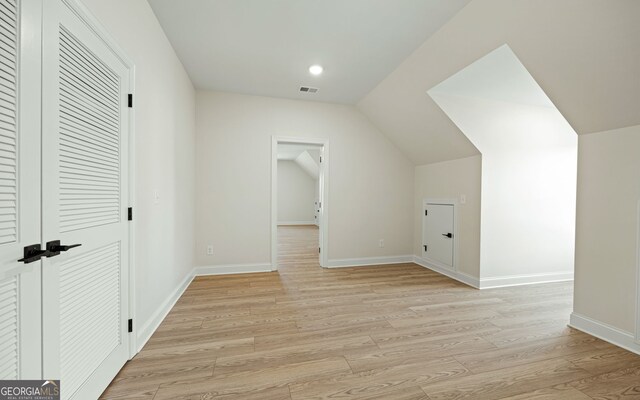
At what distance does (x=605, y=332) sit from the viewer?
202 centimetres

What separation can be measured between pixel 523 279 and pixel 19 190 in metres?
4.59

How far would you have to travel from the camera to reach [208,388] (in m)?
1.47

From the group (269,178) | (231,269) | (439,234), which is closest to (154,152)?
(269,178)

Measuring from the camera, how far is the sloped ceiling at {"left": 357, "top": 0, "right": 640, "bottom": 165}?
5.20ft

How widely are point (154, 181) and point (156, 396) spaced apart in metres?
1.52

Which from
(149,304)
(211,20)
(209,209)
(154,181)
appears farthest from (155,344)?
(211,20)

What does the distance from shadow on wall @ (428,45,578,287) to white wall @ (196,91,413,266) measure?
1.38 m

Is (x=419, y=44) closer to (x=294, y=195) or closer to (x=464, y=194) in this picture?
(x=464, y=194)

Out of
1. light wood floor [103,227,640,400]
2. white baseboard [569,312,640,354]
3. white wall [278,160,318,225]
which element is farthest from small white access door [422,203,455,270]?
white wall [278,160,318,225]

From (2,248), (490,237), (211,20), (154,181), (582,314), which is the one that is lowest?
(582,314)

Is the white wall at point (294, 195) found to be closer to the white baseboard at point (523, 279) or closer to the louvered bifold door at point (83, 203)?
the white baseboard at point (523, 279)

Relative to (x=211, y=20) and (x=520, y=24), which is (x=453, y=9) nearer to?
(x=520, y=24)

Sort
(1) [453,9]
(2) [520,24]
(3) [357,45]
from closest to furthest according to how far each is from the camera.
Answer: (2) [520,24] < (1) [453,9] < (3) [357,45]

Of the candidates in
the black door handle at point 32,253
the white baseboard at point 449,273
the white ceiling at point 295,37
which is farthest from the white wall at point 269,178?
the black door handle at point 32,253
